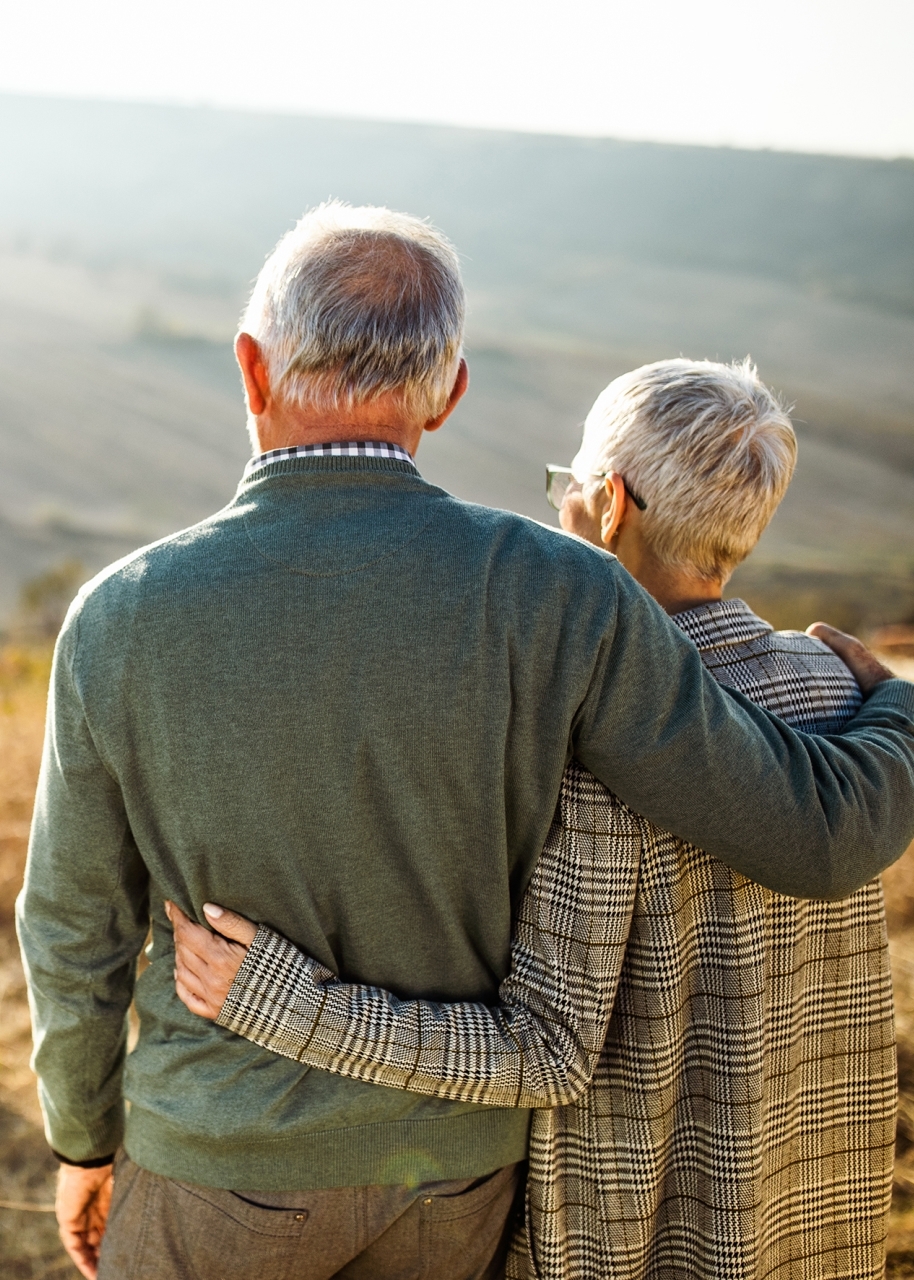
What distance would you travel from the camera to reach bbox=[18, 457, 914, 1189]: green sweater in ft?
3.18

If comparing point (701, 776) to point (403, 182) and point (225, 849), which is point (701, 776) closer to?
point (225, 849)

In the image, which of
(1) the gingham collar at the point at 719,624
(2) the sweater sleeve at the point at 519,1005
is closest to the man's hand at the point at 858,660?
(1) the gingham collar at the point at 719,624

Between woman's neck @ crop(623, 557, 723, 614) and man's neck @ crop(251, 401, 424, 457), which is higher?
man's neck @ crop(251, 401, 424, 457)

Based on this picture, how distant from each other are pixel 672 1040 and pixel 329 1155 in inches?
16.9

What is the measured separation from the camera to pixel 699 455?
4.24 feet

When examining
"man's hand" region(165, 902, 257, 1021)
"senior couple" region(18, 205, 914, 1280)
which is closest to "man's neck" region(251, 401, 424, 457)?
"senior couple" region(18, 205, 914, 1280)

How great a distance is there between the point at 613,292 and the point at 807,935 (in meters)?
8.60

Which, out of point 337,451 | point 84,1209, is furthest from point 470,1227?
point 337,451

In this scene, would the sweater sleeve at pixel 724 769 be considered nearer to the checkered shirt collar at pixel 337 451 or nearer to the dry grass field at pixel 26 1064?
the checkered shirt collar at pixel 337 451

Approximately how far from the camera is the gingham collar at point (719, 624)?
1291 mm

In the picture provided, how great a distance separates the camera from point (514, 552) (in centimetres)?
100

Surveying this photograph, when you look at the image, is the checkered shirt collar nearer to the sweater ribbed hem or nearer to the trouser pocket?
the sweater ribbed hem

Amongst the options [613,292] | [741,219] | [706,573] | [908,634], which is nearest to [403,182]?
[613,292]

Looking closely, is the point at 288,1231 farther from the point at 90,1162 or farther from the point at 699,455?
the point at 699,455
